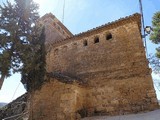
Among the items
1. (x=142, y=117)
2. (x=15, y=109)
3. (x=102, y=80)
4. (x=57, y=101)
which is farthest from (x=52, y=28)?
(x=142, y=117)

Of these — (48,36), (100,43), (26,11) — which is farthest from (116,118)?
(48,36)

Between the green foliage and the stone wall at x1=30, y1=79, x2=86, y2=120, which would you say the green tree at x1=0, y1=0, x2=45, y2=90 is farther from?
the green foliage

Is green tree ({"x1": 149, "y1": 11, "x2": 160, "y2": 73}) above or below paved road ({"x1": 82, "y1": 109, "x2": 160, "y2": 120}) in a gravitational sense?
above

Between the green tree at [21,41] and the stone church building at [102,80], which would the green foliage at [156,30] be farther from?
the green tree at [21,41]

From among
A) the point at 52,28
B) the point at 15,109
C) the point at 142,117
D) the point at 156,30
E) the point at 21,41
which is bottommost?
the point at 142,117

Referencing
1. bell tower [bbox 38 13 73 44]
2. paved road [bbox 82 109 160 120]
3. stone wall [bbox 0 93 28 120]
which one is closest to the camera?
paved road [bbox 82 109 160 120]

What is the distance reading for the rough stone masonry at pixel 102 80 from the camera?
35.3 ft

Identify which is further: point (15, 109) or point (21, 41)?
point (15, 109)

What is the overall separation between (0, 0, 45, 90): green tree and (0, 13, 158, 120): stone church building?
5.85ft

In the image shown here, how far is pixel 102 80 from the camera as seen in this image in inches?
478

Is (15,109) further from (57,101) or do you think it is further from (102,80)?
(102,80)

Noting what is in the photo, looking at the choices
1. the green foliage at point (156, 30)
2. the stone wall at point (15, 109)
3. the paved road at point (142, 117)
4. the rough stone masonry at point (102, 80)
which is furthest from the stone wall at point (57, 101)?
the green foliage at point (156, 30)

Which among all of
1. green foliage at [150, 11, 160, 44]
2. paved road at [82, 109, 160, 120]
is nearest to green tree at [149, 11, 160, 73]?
green foliage at [150, 11, 160, 44]

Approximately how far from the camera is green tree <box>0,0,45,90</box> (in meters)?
9.38
